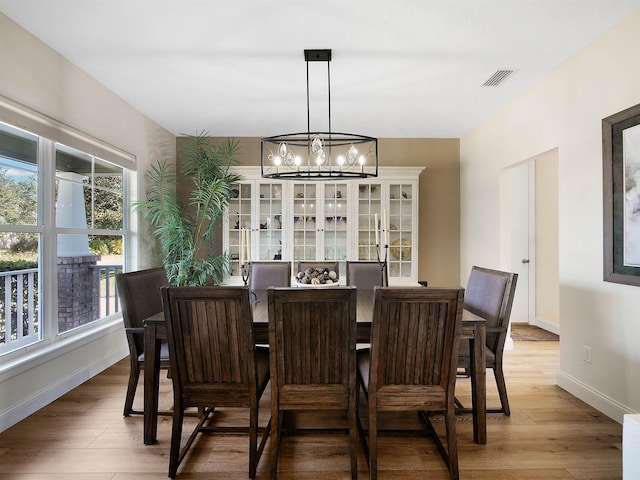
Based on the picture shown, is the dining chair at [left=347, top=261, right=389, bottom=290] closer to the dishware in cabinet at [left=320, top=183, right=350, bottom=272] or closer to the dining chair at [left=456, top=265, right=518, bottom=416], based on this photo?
the dining chair at [left=456, top=265, right=518, bottom=416]

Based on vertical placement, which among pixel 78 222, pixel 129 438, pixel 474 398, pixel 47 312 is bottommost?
pixel 129 438

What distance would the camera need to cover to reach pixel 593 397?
2.53m

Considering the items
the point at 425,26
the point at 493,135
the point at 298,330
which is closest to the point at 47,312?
the point at 298,330

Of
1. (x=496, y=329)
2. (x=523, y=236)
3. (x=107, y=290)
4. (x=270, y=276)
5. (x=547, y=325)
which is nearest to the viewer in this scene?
(x=496, y=329)

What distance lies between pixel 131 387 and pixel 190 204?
7.54ft

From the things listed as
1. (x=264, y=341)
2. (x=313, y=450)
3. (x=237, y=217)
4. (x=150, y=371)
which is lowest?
(x=313, y=450)

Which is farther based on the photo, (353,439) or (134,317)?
(134,317)

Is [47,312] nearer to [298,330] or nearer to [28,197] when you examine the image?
[28,197]

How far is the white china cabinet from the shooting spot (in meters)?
4.70

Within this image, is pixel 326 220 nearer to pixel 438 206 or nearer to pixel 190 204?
pixel 438 206

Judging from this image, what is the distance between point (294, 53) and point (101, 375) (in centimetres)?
296

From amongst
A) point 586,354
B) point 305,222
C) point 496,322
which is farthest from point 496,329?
point 305,222

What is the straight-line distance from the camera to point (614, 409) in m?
2.36

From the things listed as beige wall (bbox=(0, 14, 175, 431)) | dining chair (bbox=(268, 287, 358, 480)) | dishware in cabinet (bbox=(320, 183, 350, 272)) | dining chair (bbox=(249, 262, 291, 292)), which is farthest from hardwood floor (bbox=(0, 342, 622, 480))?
dishware in cabinet (bbox=(320, 183, 350, 272))
